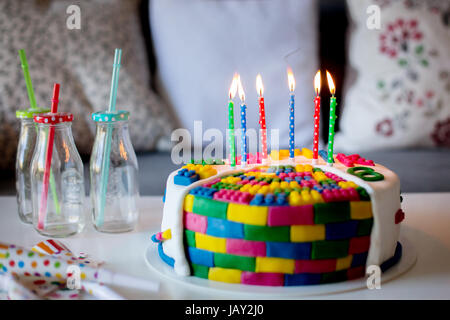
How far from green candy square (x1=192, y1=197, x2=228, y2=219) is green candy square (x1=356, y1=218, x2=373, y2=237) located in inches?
8.7

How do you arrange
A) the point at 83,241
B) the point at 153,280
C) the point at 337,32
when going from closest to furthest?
the point at 153,280 < the point at 83,241 < the point at 337,32

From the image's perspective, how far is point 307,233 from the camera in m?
0.79

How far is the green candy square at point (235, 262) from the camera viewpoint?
80 cm

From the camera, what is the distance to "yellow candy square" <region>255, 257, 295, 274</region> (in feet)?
2.61

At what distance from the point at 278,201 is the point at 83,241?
47cm

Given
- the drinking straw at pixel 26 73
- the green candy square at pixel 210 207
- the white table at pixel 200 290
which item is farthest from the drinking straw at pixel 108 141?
the green candy square at pixel 210 207

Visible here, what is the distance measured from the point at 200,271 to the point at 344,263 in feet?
0.79

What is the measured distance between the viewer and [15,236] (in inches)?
42.4

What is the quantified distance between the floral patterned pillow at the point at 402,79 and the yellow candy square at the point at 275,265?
1.16 metres

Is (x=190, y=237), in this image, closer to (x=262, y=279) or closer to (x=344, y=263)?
(x=262, y=279)

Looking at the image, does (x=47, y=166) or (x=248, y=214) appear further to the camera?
(x=47, y=166)

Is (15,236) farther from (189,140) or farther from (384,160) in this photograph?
(384,160)

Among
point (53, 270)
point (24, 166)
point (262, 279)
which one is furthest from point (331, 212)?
point (24, 166)
